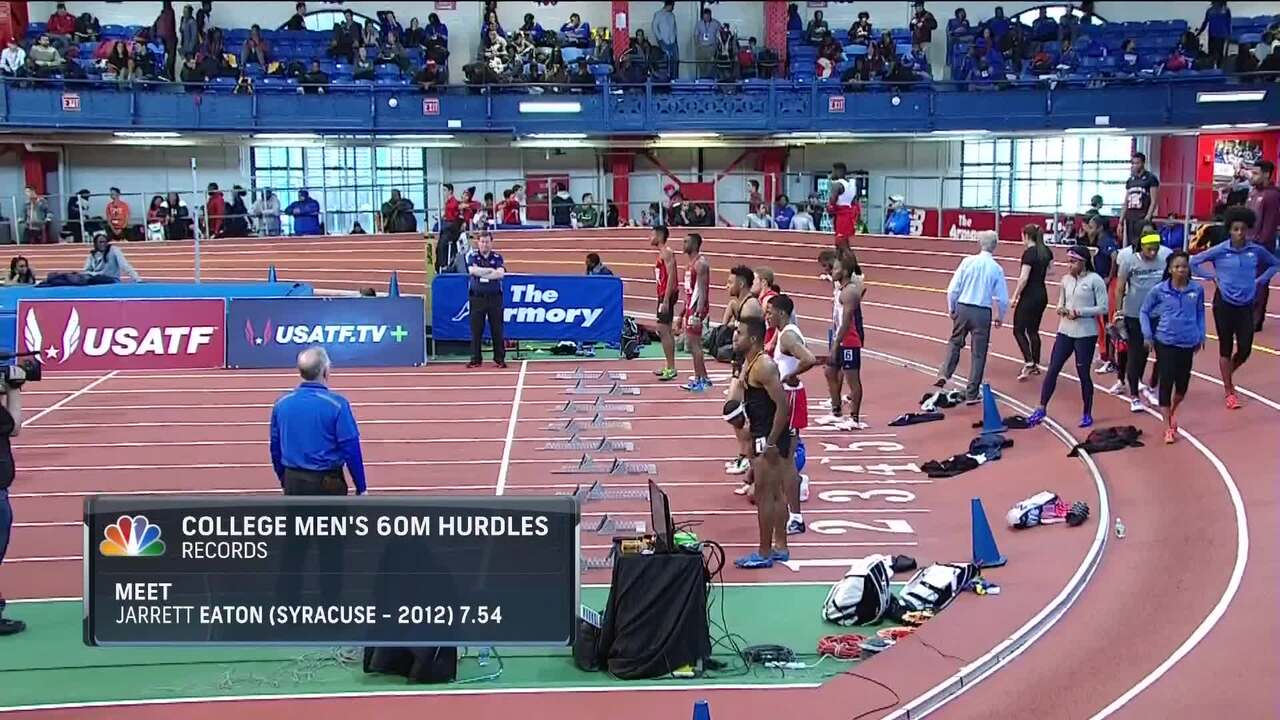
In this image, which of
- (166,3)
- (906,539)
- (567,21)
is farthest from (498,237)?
(906,539)

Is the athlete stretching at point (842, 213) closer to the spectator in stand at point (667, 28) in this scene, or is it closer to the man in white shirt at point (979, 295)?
the man in white shirt at point (979, 295)

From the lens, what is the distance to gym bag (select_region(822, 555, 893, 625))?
875 cm

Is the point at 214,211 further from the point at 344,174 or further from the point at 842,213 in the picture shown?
the point at 842,213

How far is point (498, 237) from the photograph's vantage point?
29969 millimetres

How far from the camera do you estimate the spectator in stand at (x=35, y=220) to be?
107 ft

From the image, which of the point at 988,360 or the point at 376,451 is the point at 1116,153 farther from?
the point at 376,451

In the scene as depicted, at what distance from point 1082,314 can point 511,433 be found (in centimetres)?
602

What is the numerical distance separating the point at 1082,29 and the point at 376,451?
2497cm

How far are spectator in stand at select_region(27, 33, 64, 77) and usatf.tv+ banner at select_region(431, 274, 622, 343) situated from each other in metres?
16.9

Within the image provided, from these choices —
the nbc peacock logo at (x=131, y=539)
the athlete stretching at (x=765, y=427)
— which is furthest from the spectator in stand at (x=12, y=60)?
the nbc peacock logo at (x=131, y=539)

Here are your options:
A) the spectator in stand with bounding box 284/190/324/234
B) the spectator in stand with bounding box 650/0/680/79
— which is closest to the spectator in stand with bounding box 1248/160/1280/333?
the spectator in stand with bounding box 650/0/680/79

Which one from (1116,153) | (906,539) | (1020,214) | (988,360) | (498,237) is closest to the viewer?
(906,539)

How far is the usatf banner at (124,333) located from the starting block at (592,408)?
234 inches

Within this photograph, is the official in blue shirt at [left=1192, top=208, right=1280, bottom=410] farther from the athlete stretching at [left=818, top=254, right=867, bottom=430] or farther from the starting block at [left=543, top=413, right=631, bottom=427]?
the starting block at [left=543, top=413, right=631, bottom=427]
